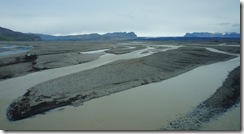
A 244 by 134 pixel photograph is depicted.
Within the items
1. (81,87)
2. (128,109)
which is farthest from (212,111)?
(81,87)

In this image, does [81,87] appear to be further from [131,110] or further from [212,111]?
[212,111]

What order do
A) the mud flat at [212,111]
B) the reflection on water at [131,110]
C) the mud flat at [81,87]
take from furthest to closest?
1. the mud flat at [81,87]
2. the reflection on water at [131,110]
3. the mud flat at [212,111]

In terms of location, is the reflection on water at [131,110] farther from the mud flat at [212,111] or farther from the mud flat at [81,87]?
the mud flat at [81,87]

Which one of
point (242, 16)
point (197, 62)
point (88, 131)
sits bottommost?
point (88, 131)

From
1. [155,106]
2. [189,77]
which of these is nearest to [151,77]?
[189,77]

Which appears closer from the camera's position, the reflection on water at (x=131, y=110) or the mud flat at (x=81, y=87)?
the reflection on water at (x=131, y=110)

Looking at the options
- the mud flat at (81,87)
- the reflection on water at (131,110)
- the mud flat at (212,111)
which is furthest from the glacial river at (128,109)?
the mud flat at (81,87)

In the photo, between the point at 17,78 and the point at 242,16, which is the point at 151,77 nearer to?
the point at 242,16

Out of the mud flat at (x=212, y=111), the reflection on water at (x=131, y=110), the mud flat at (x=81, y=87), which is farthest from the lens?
the mud flat at (x=81, y=87)
